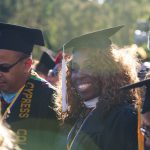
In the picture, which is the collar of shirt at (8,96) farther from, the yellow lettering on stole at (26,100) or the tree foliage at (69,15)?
the tree foliage at (69,15)

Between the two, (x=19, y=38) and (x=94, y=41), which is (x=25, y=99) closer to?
(x=19, y=38)

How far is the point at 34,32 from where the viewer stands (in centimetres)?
579

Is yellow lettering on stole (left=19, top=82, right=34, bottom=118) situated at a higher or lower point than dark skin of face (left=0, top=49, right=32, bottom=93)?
lower

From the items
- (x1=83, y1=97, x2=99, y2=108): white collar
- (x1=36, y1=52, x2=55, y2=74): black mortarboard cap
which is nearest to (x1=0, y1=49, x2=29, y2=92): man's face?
(x1=83, y1=97, x2=99, y2=108): white collar

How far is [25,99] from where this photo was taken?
18.6 ft

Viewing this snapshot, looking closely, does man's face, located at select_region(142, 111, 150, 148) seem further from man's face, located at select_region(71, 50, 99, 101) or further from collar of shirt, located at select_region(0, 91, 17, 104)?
collar of shirt, located at select_region(0, 91, 17, 104)

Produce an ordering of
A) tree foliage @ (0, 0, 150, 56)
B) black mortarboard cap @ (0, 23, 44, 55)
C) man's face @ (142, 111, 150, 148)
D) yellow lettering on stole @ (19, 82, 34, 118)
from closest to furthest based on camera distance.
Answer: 1. man's face @ (142, 111, 150, 148)
2. yellow lettering on stole @ (19, 82, 34, 118)
3. black mortarboard cap @ (0, 23, 44, 55)
4. tree foliage @ (0, 0, 150, 56)

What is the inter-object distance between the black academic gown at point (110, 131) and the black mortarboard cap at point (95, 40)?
1.66 ft

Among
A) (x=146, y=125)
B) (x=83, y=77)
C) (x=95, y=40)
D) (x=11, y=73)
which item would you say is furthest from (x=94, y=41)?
(x=146, y=125)

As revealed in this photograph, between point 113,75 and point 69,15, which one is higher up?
point 69,15

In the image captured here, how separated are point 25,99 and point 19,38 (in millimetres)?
568

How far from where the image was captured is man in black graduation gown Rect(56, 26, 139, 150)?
4.52m

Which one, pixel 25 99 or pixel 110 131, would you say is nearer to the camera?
pixel 110 131

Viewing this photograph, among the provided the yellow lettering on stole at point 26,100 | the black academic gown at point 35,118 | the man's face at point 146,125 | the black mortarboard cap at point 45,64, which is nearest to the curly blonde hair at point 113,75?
the man's face at point 146,125
